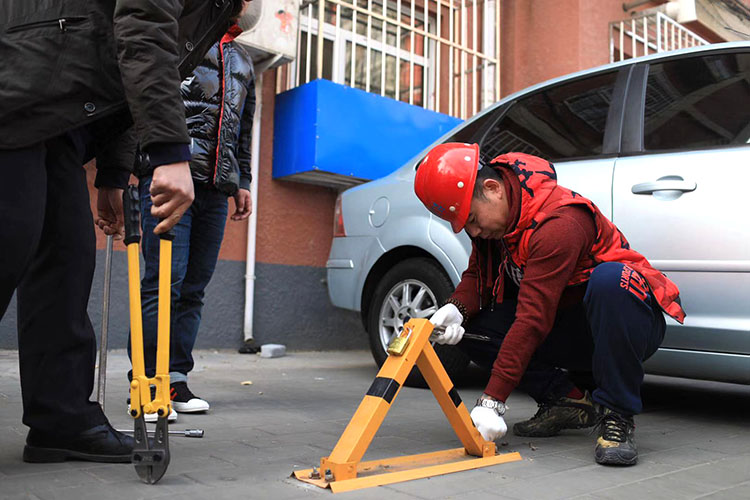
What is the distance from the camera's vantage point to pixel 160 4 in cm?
166

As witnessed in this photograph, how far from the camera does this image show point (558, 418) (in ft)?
8.15

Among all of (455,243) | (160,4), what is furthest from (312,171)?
(160,4)

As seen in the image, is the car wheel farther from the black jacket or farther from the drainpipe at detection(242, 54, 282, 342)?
the black jacket

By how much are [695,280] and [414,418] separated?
1.21m

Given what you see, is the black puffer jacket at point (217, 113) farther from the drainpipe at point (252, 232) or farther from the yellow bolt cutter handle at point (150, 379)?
the drainpipe at point (252, 232)

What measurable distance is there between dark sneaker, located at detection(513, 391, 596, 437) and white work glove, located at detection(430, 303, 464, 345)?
0.42m

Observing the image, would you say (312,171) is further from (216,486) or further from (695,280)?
(216,486)

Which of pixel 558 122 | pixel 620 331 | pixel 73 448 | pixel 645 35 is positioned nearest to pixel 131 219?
pixel 73 448

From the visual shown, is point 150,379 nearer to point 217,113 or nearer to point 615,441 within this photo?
point 615,441

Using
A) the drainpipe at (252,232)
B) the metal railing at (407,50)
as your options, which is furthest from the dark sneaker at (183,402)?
the metal railing at (407,50)

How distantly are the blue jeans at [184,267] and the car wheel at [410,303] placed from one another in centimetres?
110

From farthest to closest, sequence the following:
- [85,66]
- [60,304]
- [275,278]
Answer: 1. [275,278]
2. [60,304]
3. [85,66]

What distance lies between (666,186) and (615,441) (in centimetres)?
113

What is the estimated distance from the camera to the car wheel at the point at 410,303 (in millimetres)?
3492
